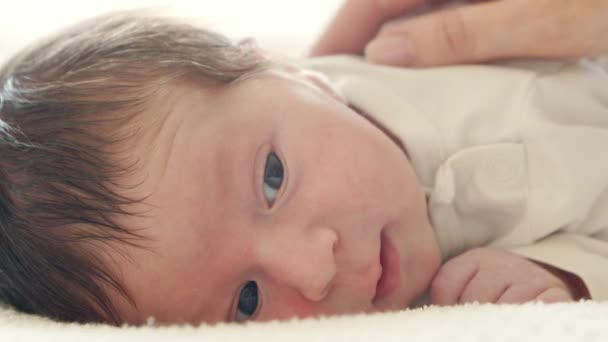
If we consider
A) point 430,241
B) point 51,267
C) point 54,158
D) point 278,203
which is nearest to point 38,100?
A: point 54,158

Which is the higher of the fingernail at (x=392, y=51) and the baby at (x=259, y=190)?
the fingernail at (x=392, y=51)

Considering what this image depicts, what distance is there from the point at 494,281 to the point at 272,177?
27 cm

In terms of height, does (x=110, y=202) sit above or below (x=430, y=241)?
above

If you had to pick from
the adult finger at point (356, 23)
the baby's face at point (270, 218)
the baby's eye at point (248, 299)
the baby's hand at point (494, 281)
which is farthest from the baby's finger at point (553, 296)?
the adult finger at point (356, 23)

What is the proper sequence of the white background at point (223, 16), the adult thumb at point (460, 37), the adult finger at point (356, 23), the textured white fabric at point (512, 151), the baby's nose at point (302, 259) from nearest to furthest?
the baby's nose at point (302, 259) < the textured white fabric at point (512, 151) < the adult thumb at point (460, 37) < the adult finger at point (356, 23) < the white background at point (223, 16)

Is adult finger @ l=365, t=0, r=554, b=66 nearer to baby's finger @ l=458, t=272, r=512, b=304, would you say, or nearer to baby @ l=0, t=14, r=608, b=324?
baby @ l=0, t=14, r=608, b=324

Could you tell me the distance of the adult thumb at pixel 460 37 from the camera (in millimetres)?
896

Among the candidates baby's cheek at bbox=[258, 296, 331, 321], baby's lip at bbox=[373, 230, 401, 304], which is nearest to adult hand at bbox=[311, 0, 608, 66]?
baby's lip at bbox=[373, 230, 401, 304]

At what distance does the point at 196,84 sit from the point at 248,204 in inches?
6.6

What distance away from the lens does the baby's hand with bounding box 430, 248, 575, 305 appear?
705mm

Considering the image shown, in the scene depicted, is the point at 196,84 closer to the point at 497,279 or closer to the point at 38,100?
the point at 38,100

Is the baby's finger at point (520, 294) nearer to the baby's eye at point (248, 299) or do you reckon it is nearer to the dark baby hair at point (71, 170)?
the baby's eye at point (248, 299)

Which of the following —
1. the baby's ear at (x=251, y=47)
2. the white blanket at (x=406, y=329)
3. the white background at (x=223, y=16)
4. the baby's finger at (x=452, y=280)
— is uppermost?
the baby's ear at (x=251, y=47)

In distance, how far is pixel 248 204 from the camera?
0.71m
